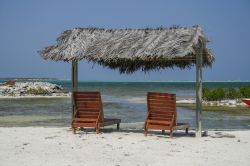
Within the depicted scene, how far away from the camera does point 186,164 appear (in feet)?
22.5

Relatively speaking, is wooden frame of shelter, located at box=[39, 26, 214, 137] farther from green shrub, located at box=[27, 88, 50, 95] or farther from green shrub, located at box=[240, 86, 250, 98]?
green shrub, located at box=[27, 88, 50, 95]

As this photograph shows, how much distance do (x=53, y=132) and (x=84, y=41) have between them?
2223 mm

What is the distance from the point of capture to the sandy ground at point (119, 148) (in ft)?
23.2

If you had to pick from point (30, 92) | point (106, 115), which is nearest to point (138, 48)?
point (106, 115)

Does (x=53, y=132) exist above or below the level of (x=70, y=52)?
below

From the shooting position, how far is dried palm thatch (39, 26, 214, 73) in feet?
31.8

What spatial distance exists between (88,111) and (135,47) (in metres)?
1.75

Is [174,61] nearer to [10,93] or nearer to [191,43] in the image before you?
[191,43]

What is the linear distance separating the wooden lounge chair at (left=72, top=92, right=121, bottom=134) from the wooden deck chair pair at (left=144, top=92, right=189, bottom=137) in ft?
3.58

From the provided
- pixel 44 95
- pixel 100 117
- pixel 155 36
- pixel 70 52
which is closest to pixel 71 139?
pixel 100 117

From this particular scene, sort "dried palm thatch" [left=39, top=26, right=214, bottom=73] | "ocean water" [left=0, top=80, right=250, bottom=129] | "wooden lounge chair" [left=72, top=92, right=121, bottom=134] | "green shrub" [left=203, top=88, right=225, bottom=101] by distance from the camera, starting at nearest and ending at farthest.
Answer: "dried palm thatch" [left=39, top=26, right=214, bottom=73], "wooden lounge chair" [left=72, top=92, right=121, bottom=134], "ocean water" [left=0, top=80, right=250, bottom=129], "green shrub" [left=203, top=88, right=225, bottom=101]

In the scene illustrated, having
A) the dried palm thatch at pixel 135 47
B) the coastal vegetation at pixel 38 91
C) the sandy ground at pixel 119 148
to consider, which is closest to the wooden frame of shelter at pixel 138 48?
the dried palm thatch at pixel 135 47

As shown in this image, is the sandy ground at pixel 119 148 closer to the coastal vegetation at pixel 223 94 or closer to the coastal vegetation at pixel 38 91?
the coastal vegetation at pixel 223 94

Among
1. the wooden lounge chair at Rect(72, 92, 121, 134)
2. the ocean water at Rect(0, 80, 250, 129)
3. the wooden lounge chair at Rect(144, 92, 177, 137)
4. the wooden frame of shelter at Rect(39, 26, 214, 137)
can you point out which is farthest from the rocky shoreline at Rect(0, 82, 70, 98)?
the wooden lounge chair at Rect(144, 92, 177, 137)
